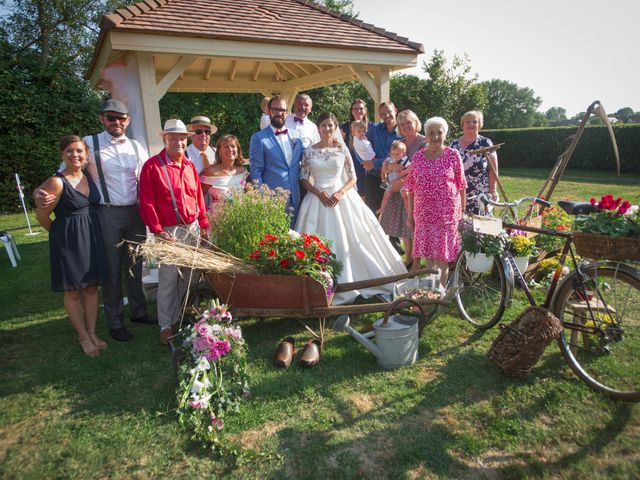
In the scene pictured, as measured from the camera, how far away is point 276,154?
16.0 feet

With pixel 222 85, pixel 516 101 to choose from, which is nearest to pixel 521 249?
pixel 222 85

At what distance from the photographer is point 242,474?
93.4 inches

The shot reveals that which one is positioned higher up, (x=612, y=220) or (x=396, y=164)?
(x=396, y=164)

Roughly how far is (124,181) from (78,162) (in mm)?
449

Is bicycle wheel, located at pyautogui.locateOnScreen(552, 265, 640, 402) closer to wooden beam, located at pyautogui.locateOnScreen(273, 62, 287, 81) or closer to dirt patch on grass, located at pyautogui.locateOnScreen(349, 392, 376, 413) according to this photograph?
dirt patch on grass, located at pyautogui.locateOnScreen(349, 392, 376, 413)

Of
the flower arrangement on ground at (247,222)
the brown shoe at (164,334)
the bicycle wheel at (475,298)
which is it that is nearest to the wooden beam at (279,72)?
the flower arrangement on ground at (247,222)

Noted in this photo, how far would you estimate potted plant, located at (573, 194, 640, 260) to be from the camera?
255cm

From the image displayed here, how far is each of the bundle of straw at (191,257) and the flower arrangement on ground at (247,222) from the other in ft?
0.61

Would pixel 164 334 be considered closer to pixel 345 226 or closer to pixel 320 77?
pixel 345 226

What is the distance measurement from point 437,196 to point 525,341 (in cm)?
179

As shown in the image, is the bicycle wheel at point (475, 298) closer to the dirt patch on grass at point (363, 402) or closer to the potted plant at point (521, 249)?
the potted plant at point (521, 249)

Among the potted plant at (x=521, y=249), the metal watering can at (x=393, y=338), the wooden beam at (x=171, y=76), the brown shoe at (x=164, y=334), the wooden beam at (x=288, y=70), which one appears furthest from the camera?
the wooden beam at (x=288, y=70)

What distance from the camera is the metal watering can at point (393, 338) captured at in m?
3.32

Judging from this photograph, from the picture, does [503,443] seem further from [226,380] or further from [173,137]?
[173,137]
